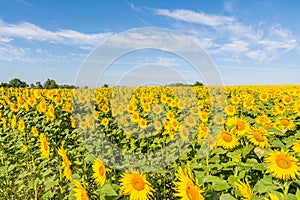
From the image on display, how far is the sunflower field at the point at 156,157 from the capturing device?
1.89m

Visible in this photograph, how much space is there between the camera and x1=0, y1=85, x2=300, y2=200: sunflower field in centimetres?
189

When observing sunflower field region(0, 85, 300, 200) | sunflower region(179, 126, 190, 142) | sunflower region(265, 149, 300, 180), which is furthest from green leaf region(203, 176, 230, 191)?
sunflower region(179, 126, 190, 142)

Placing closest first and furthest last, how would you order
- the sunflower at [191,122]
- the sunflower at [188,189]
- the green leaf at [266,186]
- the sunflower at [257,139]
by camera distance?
1. the sunflower at [188,189]
2. the green leaf at [266,186]
3. the sunflower at [257,139]
4. the sunflower at [191,122]

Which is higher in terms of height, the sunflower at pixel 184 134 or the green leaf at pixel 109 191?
the green leaf at pixel 109 191

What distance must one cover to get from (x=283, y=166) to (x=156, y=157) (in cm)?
284

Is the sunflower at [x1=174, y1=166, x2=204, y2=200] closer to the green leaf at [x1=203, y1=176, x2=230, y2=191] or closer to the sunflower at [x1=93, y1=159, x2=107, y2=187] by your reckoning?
the green leaf at [x1=203, y1=176, x2=230, y2=191]

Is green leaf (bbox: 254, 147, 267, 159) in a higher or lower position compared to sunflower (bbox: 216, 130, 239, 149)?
lower

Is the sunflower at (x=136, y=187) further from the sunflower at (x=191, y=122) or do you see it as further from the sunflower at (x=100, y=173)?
the sunflower at (x=191, y=122)

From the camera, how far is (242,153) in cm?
258

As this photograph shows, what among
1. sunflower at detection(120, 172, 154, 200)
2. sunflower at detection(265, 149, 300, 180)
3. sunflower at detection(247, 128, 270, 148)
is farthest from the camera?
sunflower at detection(247, 128, 270, 148)

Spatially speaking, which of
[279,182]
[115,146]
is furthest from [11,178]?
[279,182]

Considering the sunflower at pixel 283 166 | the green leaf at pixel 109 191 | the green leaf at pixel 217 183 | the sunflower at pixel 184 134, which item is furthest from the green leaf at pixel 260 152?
the sunflower at pixel 184 134

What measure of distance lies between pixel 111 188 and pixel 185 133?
254 centimetres

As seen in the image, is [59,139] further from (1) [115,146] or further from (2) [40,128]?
(1) [115,146]
